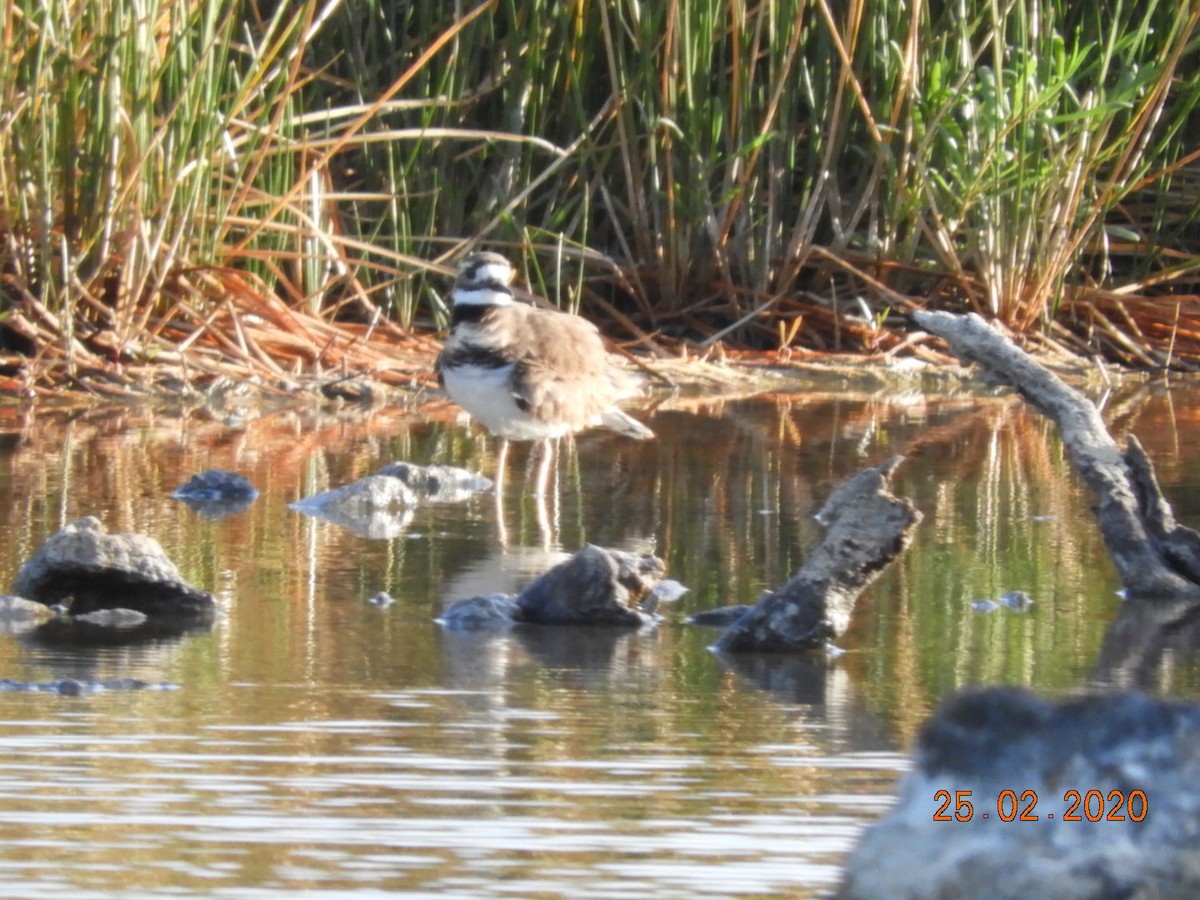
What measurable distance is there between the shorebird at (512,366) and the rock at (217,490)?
0.69 metres

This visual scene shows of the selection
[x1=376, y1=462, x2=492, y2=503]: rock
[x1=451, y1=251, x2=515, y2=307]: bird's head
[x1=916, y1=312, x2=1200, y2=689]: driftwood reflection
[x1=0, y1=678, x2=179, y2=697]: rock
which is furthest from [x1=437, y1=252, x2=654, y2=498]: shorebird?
[x1=0, y1=678, x2=179, y2=697]: rock

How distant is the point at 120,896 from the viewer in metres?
1.97

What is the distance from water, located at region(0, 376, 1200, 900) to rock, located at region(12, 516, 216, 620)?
124 mm

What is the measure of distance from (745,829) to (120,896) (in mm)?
685

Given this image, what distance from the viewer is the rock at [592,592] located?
11.7 feet

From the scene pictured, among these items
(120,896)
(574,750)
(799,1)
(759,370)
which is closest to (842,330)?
(759,370)

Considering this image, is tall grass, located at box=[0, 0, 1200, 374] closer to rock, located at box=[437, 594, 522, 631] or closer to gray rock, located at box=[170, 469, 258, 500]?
gray rock, located at box=[170, 469, 258, 500]

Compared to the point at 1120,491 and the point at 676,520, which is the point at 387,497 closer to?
the point at 676,520

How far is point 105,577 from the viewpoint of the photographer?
11.8ft

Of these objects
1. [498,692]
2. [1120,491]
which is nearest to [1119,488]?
[1120,491]

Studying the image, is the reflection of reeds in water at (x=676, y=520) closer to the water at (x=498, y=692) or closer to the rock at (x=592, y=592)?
the water at (x=498, y=692)

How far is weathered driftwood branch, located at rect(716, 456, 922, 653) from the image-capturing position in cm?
338

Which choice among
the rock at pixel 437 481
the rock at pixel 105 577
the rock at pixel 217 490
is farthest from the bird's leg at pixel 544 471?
the rock at pixel 105 577

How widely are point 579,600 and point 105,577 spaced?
33.1 inches
